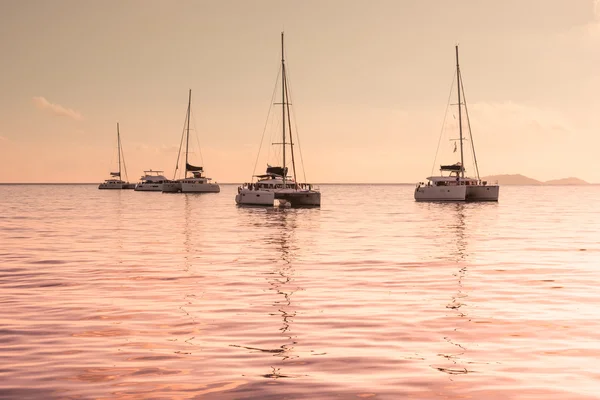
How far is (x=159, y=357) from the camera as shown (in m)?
10.5

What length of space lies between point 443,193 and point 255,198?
105ft

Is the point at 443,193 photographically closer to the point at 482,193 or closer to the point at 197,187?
the point at 482,193

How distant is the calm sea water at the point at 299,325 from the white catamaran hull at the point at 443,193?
68455 mm

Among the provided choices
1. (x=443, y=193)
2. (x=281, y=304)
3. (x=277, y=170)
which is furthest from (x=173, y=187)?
(x=281, y=304)

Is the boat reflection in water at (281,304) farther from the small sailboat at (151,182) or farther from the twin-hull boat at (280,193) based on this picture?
the small sailboat at (151,182)

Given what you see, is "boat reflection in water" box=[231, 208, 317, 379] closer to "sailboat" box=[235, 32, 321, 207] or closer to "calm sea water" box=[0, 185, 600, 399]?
"calm sea water" box=[0, 185, 600, 399]

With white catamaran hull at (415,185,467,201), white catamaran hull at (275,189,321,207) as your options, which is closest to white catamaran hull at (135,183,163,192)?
white catamaran hull at (415,185,467,201)

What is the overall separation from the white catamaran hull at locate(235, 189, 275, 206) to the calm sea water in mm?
47151

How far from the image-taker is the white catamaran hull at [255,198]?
7681 cm

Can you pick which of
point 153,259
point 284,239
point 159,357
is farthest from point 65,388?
point 284,239

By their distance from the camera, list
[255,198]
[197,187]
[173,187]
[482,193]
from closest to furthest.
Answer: [255,198], [482,193], [197,187], [173,187]

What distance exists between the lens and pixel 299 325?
43.5 ft

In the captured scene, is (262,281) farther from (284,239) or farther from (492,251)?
(284,239)

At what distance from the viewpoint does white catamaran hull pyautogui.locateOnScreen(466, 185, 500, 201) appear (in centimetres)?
9938
